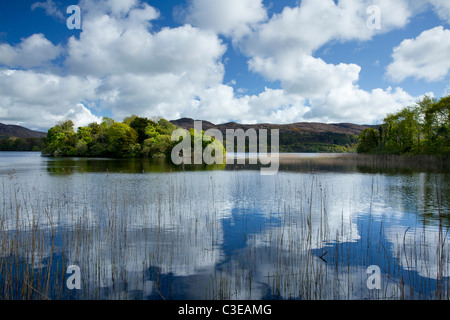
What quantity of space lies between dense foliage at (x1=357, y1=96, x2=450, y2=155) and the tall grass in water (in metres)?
40.4

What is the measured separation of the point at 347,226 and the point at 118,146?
74.3 meters

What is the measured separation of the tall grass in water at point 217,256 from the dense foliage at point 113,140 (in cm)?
6145

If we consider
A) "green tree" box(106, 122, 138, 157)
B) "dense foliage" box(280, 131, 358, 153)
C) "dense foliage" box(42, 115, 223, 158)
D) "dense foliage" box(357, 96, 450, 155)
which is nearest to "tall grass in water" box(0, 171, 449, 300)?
"dense foliage" box(357, 96, 450, 155)

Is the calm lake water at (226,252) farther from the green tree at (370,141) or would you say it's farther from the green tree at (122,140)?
the green tree at (370,141)

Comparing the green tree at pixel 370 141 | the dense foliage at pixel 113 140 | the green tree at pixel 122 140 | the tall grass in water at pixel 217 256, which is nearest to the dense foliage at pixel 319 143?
the green tree at pixel 370 141

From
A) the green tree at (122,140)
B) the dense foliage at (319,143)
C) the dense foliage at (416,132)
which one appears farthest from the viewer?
the dense foliage at (319,143)

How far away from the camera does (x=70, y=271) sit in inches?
248

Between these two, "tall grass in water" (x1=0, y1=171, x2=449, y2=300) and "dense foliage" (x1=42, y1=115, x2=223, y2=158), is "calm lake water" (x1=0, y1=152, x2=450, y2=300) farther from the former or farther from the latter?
"dense foliage" (x1=42, y1=115, x2=223, y2=158)

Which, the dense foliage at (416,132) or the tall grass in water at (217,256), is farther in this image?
the dense foliage at (416,132)

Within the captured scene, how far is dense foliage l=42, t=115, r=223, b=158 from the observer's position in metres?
73.4

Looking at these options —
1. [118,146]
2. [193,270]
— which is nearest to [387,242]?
[193,270]

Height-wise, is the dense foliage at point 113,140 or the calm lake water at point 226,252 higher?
the dense foliage at point 113,140

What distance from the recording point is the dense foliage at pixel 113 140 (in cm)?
7338
